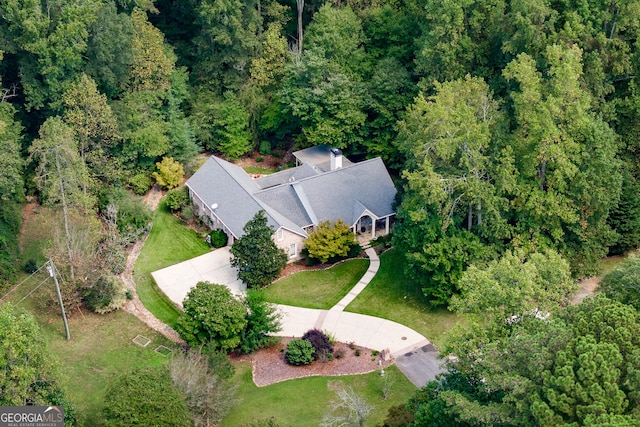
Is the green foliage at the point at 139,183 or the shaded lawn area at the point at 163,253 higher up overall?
the green foliage at the point at 139,183

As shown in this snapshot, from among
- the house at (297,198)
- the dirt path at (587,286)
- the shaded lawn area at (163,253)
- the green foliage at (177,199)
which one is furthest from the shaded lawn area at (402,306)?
the green foliage at (177,199)

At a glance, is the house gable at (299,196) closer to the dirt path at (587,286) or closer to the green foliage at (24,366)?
the dirt path at (587,286)

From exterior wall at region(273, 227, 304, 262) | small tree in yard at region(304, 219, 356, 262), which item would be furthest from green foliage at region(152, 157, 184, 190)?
small tree in yard at region(304, 219, 356, 262)

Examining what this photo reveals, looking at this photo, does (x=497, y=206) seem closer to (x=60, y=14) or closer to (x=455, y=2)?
(x=455, y=2)

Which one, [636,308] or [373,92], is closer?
[636,308]

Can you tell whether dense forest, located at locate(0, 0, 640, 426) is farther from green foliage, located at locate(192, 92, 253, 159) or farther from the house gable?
the house gable

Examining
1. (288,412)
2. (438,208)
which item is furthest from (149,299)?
(438,208)
